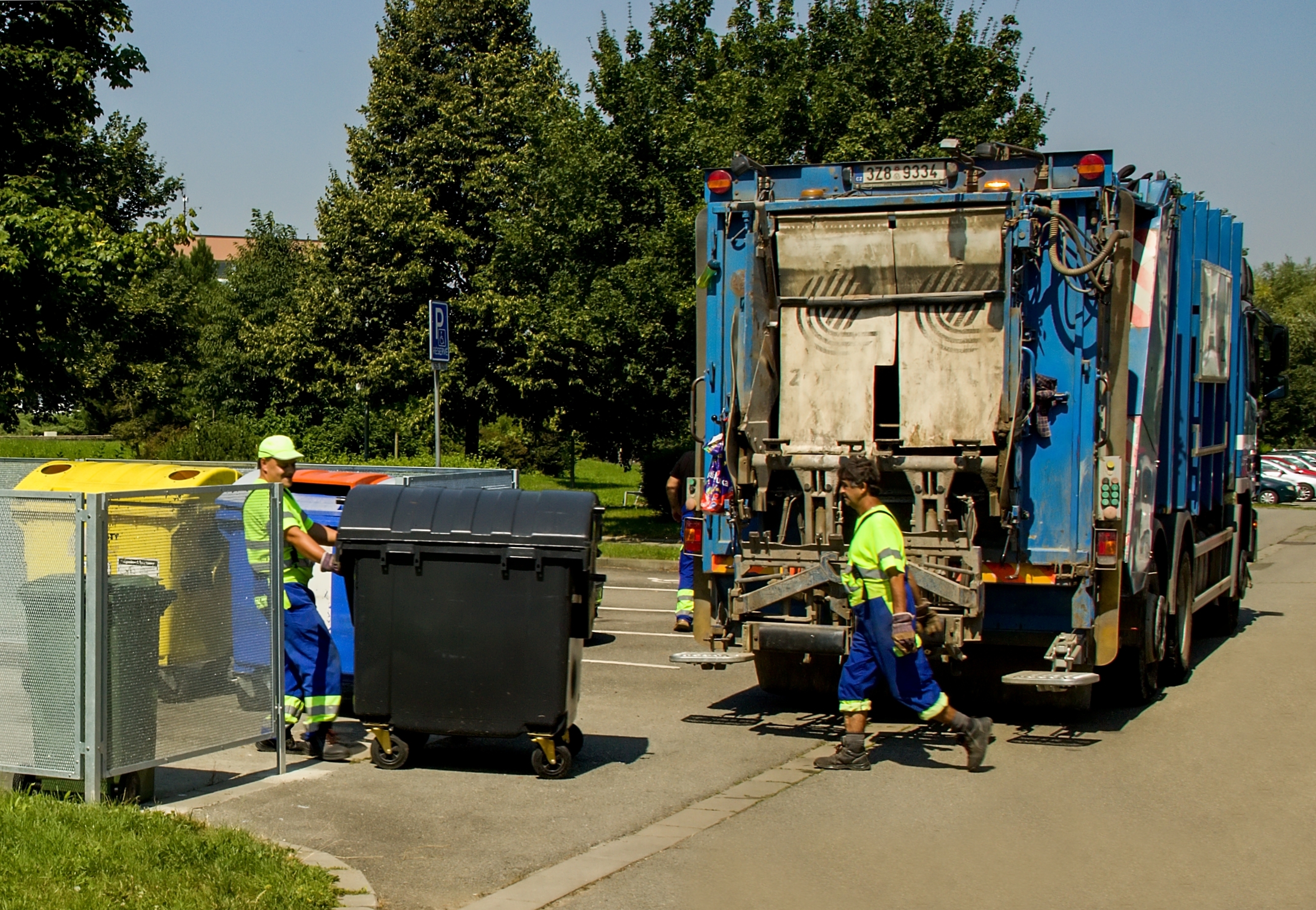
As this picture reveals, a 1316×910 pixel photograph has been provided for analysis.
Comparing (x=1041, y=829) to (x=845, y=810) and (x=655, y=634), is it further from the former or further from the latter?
(x=655, y=634)

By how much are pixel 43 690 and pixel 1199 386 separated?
8151 mm

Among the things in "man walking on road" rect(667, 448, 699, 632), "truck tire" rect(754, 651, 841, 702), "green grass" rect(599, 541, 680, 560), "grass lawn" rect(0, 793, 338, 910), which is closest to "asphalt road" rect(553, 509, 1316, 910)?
"truck tire" rect(754, 651, 841, 702)

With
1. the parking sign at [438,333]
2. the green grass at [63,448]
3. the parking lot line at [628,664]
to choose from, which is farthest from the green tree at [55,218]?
the green grass at [63,448]

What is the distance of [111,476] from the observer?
937 cm

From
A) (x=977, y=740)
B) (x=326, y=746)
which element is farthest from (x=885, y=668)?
(x=326, y=746)

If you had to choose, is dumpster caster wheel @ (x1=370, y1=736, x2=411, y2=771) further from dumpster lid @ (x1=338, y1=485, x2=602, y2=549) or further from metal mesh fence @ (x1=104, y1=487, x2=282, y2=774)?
dumpster lid @ (x1=338, y1=485, x2=602, y2=549)

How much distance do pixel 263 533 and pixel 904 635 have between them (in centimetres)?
333

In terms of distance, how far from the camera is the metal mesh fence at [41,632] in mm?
6266

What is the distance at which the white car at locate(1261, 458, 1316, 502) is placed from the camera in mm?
40656

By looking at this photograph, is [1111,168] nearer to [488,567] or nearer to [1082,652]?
[1082,652]

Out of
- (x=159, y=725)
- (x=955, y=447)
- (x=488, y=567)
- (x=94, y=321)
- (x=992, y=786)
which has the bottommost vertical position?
(x=992, y=786)

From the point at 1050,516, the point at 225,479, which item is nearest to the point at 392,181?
the point at 225,479

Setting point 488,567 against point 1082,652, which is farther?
point 1082,652

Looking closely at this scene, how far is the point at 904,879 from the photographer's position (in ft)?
18.7
